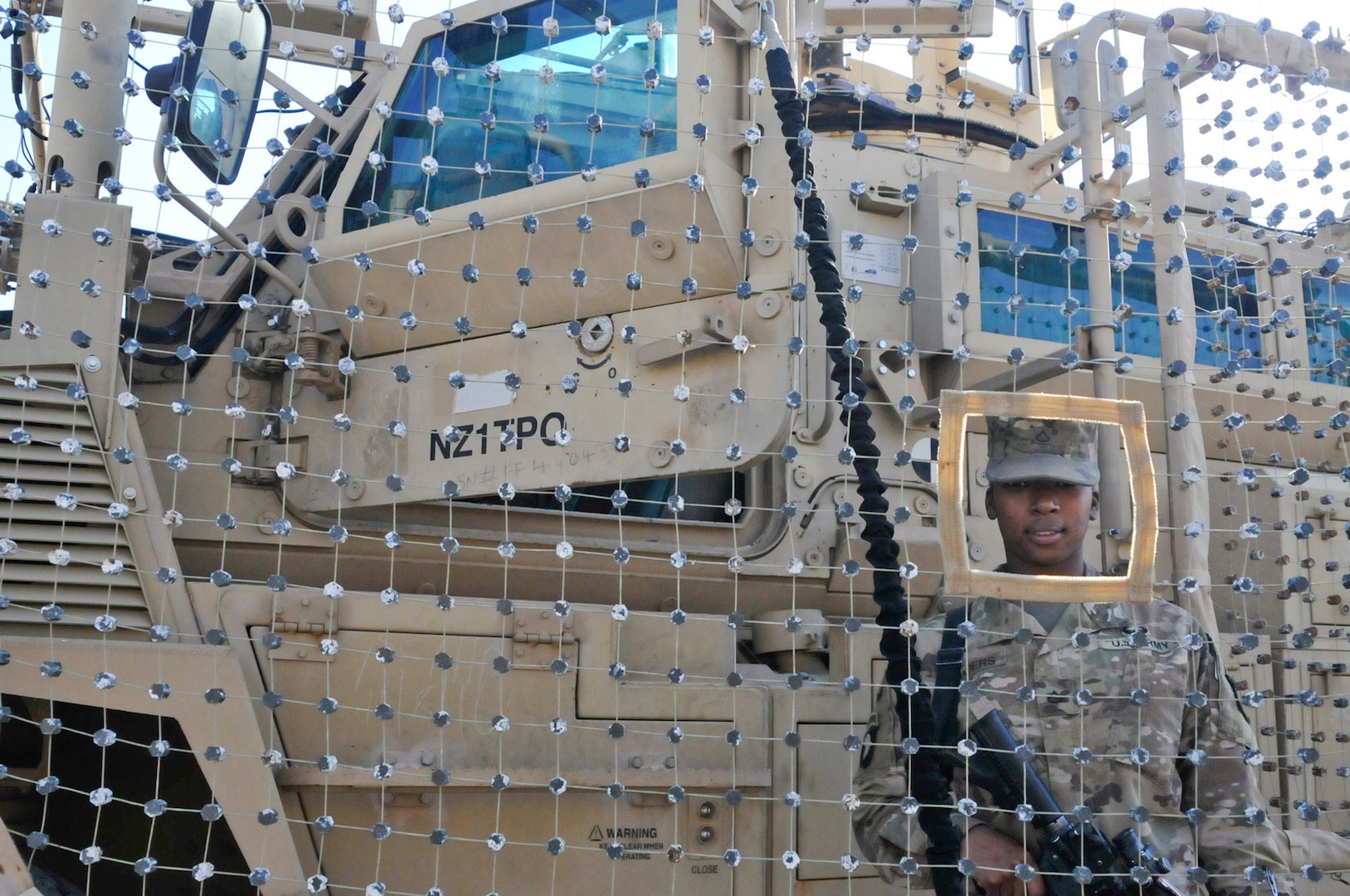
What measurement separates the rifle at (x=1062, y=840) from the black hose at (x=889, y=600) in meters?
0.12

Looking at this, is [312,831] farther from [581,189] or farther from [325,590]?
[581,189]

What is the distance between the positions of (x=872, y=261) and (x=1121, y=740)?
185 cm

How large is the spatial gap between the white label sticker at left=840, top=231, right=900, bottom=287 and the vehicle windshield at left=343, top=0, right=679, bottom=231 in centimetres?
102

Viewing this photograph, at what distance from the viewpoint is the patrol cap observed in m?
3.13

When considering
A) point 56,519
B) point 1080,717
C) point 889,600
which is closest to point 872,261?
point 889,600

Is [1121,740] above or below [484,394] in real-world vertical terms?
below

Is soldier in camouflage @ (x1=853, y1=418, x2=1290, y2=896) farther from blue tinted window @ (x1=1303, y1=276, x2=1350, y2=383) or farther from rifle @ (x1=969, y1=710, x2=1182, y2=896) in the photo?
blue tinted window @ (x1=1303, y1=276, x2=1350, y2=383)

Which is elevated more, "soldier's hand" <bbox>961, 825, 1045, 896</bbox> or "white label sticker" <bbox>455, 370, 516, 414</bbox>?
"white label sticker" <bbox>455, 370, 516, 414</bbox>

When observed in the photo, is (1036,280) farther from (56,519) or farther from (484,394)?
(56,519)

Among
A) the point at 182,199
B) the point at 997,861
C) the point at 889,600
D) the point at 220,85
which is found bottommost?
the point at 997,861

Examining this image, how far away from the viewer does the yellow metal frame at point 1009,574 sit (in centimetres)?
300

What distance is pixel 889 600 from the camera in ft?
9.64

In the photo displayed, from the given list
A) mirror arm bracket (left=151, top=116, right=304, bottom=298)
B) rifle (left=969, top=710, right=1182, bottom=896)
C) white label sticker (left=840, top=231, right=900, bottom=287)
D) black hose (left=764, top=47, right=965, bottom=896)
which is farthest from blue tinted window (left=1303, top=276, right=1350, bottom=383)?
mirror arm bracket (left=151, top=116, right=304, bottom=298)

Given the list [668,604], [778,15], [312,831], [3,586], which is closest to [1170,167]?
[778,15]
